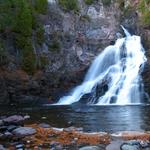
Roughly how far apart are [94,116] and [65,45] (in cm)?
1409

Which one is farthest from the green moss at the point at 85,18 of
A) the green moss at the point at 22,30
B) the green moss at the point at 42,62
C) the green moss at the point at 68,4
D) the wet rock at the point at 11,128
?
the wet rock at the point at 11,128

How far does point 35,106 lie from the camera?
1328 inches

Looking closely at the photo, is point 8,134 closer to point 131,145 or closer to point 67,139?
point 67,139

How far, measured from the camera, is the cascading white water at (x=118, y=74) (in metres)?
34.9

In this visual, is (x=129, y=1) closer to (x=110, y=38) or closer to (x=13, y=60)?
(x=110, y=38)

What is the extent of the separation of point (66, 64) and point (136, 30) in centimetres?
871

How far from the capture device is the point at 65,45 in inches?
1540

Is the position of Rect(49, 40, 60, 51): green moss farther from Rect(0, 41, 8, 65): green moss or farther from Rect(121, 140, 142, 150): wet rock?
Rect(121, 140, 142, 150): wet rock

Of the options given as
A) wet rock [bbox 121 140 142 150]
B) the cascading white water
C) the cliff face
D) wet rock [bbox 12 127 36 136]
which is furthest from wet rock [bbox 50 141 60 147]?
the cliff face

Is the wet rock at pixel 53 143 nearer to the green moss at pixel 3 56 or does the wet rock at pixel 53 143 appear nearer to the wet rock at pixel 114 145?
the wet rock at pixel 114 145

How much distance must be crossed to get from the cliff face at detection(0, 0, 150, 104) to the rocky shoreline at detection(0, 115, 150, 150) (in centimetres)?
1498

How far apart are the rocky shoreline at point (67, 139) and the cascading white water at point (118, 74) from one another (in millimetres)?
14351

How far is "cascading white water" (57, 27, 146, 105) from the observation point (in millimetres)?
34875

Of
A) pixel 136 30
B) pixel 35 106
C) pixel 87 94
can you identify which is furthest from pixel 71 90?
pixel 136 30
